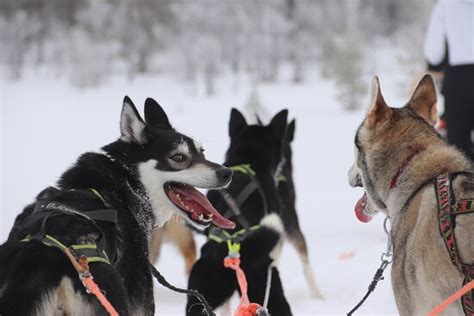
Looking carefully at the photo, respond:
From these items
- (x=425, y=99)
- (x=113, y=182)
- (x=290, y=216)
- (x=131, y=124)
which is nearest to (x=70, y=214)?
(x=113, y=182)

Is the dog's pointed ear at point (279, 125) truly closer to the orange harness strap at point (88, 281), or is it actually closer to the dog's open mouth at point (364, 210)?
the dog's open mouth at point (364, 210)

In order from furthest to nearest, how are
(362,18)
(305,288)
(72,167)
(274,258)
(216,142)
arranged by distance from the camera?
(362,18)
(216,142)
(305,288)
(274,258)
(72,167)

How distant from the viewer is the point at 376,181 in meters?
2.20

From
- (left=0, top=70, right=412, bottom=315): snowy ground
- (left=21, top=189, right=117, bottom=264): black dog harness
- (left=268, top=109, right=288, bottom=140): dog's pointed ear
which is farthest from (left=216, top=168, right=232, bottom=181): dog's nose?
(left=0, top=70, right=412, bottom=315): snowy ground

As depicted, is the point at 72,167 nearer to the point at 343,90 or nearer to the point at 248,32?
the point at 343,90

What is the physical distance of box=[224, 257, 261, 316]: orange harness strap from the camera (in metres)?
2.31

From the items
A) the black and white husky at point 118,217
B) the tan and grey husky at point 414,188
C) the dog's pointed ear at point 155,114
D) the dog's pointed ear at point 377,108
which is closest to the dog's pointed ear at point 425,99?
the tan and grey husky at point 414,188

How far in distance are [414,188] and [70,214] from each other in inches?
39.3

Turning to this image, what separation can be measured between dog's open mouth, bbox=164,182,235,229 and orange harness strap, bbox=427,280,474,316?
86 cm

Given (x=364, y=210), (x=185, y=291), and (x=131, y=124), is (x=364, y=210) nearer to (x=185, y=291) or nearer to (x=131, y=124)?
(x=185, y=291)

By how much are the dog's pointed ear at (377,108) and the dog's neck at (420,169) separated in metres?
0.16

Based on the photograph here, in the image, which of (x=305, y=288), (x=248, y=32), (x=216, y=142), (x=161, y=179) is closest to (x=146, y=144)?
(x=161, y=179)

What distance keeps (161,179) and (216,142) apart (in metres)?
8.02

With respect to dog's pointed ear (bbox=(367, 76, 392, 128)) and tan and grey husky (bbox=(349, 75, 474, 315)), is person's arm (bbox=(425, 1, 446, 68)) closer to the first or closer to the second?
tan and grey husky (bbox=(349, 75, 474, 315))
